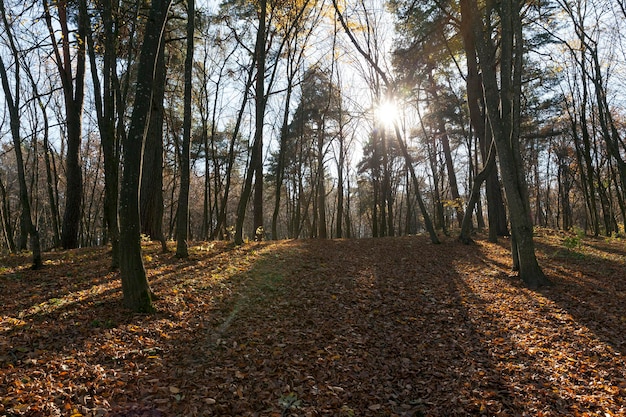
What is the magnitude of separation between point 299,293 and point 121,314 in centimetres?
323

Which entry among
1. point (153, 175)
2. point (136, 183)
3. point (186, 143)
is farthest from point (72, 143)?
point (136, 183)

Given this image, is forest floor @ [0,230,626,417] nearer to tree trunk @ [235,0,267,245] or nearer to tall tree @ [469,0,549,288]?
tall tree @ [469,0,549,288]

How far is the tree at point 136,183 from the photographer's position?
4809 mm

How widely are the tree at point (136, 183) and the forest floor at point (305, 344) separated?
1.04 ft

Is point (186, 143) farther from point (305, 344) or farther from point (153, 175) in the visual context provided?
point (305, 344)

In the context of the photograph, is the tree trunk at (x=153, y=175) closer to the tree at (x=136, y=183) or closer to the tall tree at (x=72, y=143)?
the tall tree at (x=72, y=143)

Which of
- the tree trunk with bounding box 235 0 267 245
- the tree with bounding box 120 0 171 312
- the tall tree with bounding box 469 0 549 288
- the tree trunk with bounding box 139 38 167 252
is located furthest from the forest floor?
the tree trunk with bounding box 139 38 167 252

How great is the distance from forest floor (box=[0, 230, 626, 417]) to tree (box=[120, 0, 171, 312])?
1.04ft

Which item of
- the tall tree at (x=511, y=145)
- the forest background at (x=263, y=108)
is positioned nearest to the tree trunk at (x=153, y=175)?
the forest background at (x=263, y=108)

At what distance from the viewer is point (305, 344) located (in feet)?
15.4

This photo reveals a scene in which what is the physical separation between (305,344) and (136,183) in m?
3.33

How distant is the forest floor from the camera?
3307 mm

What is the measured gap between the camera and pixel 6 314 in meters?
4.53

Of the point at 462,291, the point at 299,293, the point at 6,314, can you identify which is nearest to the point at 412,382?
the point at 299,293
